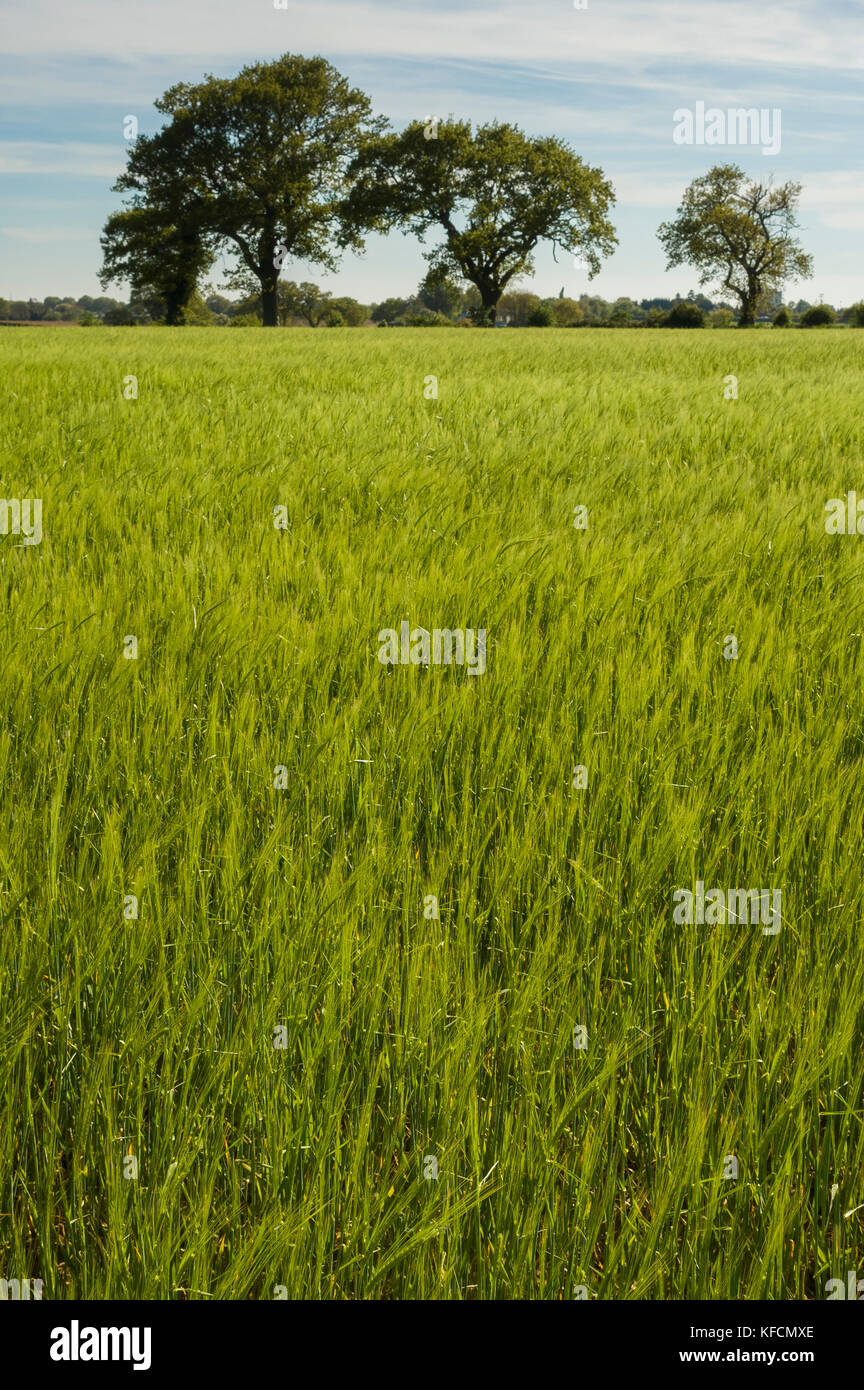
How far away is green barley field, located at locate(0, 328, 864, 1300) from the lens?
4.11 feet

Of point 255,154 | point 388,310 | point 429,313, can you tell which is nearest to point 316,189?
point 255,154

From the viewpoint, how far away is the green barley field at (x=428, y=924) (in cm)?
125

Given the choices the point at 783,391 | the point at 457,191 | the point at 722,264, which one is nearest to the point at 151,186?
the point at 457,191

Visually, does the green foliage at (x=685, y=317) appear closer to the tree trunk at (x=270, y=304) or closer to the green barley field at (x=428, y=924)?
the tree trunk at (x=270, y=304)

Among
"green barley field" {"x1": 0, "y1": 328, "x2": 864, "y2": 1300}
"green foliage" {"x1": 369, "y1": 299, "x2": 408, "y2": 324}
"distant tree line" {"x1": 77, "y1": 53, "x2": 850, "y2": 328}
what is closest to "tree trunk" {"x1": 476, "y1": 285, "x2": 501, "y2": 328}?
"distant tree line" {"x1": 77, "y1": 53, "x2": 850, "y2": 328}

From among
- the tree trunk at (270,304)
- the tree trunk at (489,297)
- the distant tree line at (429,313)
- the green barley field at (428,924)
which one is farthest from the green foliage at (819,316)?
the green barley field at (428,924)

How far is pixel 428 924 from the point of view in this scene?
5.67ft

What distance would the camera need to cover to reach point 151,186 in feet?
168

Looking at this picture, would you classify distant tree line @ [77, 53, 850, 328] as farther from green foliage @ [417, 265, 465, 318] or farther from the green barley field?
the green barley field

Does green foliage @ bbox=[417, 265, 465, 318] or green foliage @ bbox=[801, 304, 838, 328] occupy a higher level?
green foliage @ bbox=[417, 265, 465, 318]

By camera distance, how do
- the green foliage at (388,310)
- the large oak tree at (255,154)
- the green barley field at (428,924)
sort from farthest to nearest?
the green foliage at (388,310)
the large oak tree at (255,154)
the green barley field at (428,924)

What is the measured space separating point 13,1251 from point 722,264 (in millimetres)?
80835

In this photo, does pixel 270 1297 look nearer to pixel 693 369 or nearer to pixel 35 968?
pixel 35 968
